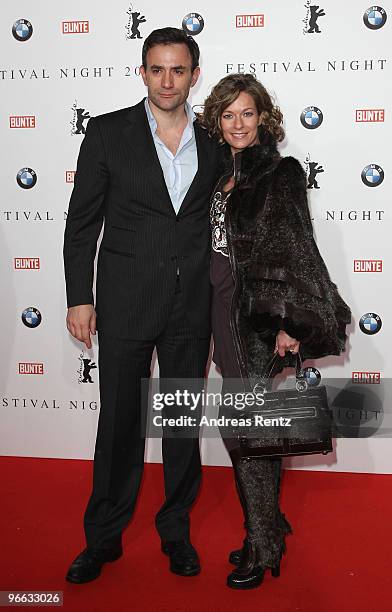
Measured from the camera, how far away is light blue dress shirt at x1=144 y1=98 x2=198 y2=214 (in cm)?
267

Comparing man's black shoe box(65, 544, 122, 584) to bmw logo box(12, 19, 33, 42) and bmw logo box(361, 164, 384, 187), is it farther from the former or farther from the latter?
bmw logo box(12, 19, 33, 42)

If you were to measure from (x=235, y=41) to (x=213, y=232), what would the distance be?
132cm

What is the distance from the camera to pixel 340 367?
146 inches

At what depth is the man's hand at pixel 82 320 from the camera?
8.91 feet

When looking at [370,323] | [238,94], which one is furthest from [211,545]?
[238,94]

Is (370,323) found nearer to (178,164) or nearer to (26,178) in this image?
(178,164)

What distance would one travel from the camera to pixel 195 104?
3.60 m

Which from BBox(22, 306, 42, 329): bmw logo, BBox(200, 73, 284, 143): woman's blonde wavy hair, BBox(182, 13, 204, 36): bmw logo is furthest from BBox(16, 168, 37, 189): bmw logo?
BBox(200, 73, 284, 143): woman's blonde wavy hair

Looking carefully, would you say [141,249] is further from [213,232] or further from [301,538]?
[301,538]

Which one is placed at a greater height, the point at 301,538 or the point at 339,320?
the point at 339,320

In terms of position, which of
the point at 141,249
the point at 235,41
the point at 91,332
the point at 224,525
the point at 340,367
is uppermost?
the point at 235,41

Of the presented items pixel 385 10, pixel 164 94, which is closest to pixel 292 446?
pixel 164 94

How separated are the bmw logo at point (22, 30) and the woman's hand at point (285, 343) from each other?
2.15 meters

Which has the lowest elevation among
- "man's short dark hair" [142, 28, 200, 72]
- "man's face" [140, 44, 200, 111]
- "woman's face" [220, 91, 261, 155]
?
"woman's face" [220, 91, 261, 155]
